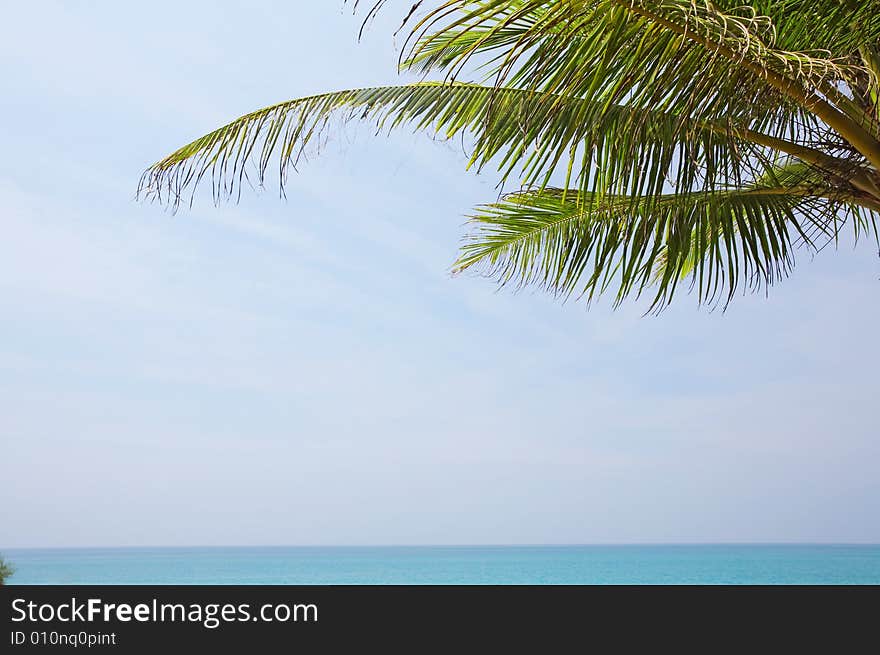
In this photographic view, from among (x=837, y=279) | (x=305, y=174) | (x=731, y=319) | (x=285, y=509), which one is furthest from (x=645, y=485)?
(x=305, y=174)

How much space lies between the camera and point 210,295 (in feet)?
206

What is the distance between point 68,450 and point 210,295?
16570mm

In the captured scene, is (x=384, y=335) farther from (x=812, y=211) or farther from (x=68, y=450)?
(x=812, y=211)

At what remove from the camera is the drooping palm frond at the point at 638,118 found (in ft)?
7.15

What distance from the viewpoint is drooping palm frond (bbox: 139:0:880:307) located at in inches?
85.8

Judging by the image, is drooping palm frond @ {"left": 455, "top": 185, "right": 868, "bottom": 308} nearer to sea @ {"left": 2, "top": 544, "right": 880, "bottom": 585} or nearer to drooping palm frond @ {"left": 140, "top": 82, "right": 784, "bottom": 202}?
drooping palm frond @ {"left": 140, "top": 82, "right": 784, "bottom": 202}

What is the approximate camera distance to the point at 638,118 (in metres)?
2.54
